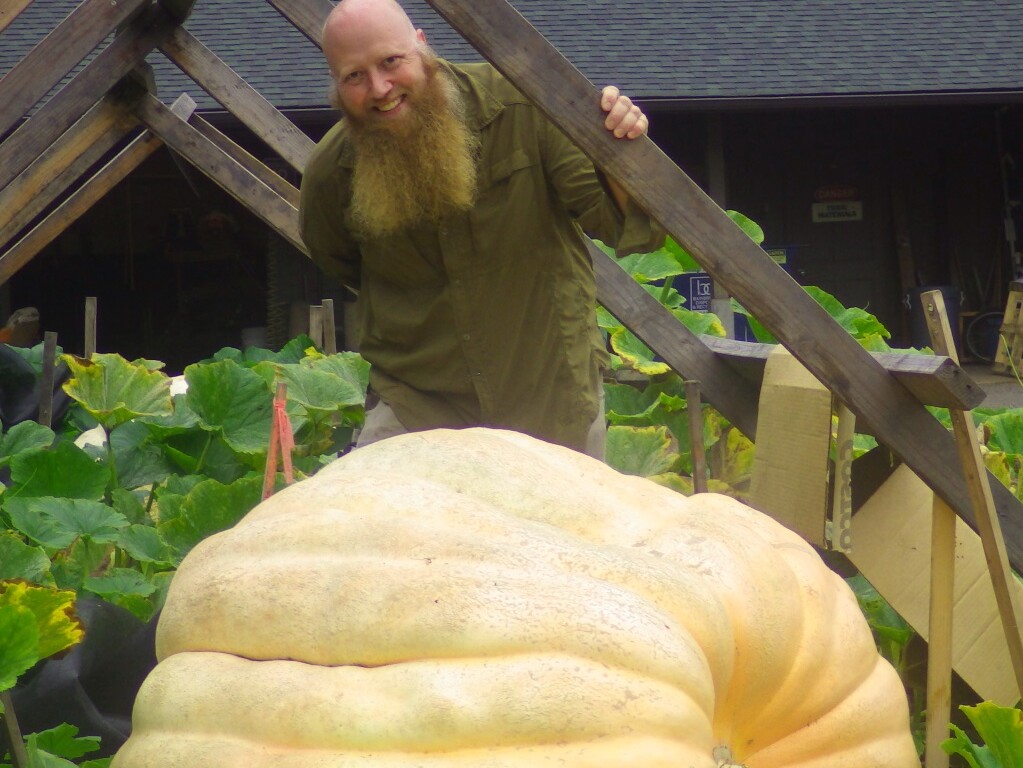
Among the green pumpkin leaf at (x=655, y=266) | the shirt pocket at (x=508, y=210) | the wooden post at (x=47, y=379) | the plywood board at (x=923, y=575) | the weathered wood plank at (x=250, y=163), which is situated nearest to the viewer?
the plywood board at (x=923, y=575)

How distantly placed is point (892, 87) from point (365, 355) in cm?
829

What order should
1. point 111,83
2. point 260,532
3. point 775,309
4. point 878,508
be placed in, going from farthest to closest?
point 111,83 → point 878,508 → point 775,309 → point 260,532

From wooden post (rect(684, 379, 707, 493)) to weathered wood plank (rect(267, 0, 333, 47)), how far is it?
132 cm

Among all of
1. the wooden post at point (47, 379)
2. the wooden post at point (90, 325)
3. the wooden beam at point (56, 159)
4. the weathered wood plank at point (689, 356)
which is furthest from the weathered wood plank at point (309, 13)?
the wooden post at point (90, 325)

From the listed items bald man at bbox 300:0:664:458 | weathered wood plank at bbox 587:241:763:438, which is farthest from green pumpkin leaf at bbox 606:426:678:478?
bald man at bbox 300:0:664:458

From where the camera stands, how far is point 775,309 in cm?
262

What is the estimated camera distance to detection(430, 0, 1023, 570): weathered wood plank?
2.46 meters

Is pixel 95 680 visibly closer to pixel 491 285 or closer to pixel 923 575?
pixel 491 285

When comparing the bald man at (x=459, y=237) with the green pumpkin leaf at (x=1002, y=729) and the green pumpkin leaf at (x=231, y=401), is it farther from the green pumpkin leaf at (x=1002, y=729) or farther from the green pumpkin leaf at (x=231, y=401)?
the green pumpkin leaf at (x=1002, y=729)

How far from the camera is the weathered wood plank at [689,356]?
3582 mm

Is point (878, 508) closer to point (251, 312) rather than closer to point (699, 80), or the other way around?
point (699, 80)

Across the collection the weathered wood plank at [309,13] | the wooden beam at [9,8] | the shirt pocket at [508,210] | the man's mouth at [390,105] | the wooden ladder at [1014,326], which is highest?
the wooden beam at [9,8]

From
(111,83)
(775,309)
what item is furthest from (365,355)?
(111,83)

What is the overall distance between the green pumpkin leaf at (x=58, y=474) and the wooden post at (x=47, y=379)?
1.11m
